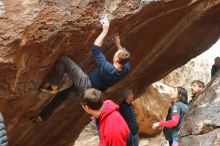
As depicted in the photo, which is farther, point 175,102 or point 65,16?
point 175,102

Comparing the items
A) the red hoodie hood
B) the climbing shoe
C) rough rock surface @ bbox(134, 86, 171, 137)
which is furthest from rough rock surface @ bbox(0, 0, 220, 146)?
rough rock surface @ bbox(134, 86, 171, 137)

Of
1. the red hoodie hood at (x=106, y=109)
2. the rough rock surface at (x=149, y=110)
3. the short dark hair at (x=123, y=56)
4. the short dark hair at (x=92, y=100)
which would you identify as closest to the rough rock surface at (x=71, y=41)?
the short dark hair at (x=123, y=56)

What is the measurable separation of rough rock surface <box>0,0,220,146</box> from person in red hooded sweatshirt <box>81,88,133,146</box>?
4.55ft

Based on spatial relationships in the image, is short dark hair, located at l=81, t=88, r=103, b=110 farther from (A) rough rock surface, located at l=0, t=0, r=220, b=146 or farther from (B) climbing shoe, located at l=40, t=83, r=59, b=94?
(B) climbing shoe, located at l=40, t=83, r=59, b=94

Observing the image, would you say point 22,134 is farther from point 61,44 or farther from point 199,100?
point 199,100

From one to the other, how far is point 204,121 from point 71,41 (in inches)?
90.0

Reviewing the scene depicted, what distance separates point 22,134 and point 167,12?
129 inches

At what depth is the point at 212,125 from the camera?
6.98 m

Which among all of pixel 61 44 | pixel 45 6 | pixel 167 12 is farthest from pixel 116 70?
pixel 167 12

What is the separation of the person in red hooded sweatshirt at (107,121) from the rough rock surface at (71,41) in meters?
1.39

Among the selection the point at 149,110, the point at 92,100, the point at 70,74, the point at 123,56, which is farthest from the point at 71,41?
the point at 149,110

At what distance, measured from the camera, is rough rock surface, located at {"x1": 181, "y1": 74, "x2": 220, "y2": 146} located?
6.87m

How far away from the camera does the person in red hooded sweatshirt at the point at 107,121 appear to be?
5.16m

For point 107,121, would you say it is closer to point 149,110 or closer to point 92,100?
point 92,100
